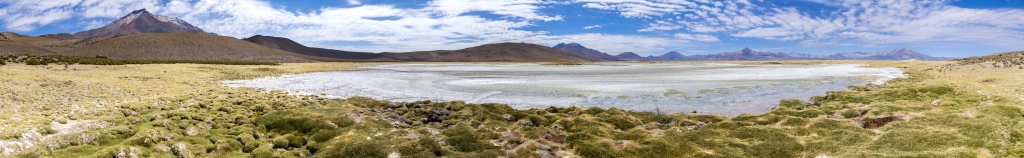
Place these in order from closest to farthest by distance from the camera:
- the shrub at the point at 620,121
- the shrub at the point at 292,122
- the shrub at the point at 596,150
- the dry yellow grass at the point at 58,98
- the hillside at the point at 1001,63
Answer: the shrub at the point at 596,150 < the dry yellow grass at the point at 58,98 < the shrub at the point at 292,122 < the shrub at the point at 620,121 < the hillside at the point at 1001,63

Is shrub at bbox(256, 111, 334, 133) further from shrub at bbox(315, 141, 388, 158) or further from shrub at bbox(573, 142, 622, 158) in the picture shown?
shrub at bbox(573, 142, 622, 158)

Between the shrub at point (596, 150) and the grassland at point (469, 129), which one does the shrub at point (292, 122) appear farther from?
the shrub at point (596, 150)

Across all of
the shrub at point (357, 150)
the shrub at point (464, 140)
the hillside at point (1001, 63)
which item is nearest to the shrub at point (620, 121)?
the shrub at point (464, 140)

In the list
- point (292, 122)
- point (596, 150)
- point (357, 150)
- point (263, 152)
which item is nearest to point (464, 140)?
point (357, 150)

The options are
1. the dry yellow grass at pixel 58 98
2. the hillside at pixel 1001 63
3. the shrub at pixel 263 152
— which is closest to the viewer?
the shrub at pixel 263 152

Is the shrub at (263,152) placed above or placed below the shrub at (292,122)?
below

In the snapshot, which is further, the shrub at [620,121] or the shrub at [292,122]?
the shrub at [620,121]

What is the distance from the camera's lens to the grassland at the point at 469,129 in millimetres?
13273

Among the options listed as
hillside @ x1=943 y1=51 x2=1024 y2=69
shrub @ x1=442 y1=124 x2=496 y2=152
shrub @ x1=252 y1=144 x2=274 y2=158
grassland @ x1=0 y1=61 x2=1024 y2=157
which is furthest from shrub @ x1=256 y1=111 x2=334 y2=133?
hillside @ x1=943 y1=51 x2=1024 y2=69

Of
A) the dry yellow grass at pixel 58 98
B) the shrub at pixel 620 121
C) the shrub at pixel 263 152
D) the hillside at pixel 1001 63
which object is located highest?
the hillside at pixel 1001 63

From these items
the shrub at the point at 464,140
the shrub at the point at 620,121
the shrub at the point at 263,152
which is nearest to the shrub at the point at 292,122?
the shrub at the point at 263,152

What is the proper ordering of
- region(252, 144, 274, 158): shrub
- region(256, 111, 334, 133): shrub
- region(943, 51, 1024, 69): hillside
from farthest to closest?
region(943, 51, 1024, 69): hillside < region(256, 111, 334, 133): shrub < region(252, 144, 274, 158): shrub

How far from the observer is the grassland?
13.3m

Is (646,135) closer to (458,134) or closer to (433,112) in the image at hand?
(458,134)
